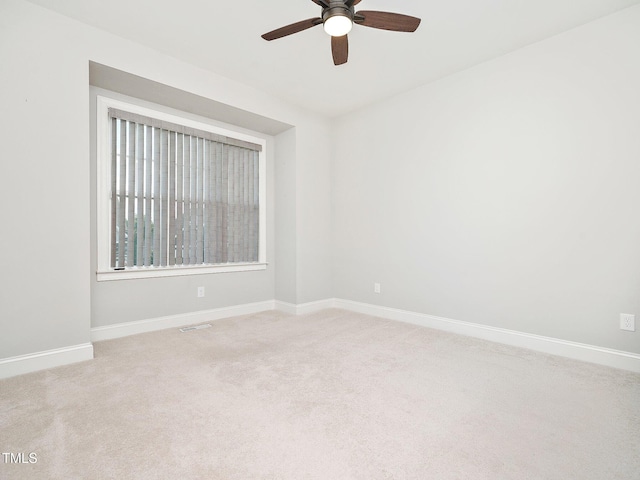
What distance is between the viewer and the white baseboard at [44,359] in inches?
86.7

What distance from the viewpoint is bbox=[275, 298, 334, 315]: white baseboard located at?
408cm

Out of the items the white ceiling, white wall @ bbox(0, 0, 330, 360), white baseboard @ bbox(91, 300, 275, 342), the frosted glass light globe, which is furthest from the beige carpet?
the white ceiling

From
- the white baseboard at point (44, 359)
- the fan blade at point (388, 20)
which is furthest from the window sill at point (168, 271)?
the fan blade at point (388, 20)

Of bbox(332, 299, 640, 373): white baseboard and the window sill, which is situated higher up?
the window sill

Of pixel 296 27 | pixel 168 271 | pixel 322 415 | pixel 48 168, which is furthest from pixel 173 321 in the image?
pixel 296 27

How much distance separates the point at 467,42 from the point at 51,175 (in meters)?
3.58

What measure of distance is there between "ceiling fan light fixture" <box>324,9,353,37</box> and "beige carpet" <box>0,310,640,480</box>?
231 centimetres

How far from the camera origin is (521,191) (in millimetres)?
2850

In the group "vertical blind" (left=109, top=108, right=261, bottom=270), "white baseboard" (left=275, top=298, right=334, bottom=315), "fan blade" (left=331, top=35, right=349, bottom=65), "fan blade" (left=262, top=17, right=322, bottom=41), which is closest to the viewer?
"fan blade" (left=262, top=17, right=322, bottom=41)

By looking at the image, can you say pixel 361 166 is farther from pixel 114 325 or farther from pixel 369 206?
pixel 114 325

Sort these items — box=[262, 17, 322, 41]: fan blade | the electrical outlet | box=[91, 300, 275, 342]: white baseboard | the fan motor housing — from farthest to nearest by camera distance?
1. box=[91, 300, 275, 342]: white baseboard
2. the electrical outlet
3. box=[262, 17, 322, 41]: fan blade
4. the fan motor housing

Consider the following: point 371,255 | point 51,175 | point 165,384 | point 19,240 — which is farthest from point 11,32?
point 371,255

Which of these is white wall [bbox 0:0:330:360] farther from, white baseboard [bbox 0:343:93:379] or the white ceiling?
the white ceiling

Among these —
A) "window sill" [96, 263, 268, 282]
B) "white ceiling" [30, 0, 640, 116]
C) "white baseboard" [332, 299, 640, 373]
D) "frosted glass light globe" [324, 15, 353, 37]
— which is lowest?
"white baseboard" [332, 299, 640, 373]
